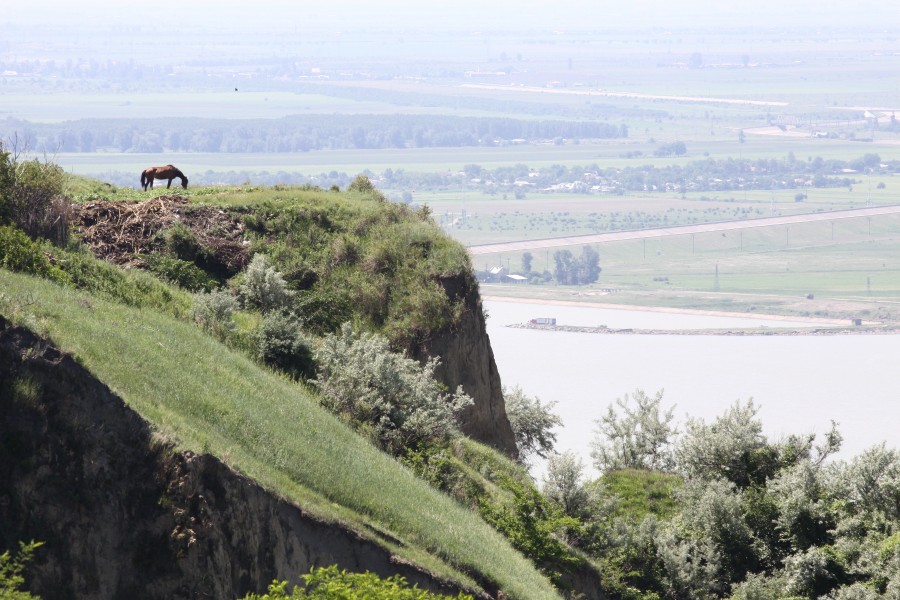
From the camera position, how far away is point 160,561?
12.7m

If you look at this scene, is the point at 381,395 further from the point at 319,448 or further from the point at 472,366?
the point at 472,366

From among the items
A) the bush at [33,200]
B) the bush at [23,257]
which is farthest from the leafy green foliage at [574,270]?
the bush at [23,257]

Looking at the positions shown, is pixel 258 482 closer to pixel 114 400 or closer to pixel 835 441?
pixel 114 400

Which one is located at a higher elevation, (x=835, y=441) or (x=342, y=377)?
(x=342, y=377)

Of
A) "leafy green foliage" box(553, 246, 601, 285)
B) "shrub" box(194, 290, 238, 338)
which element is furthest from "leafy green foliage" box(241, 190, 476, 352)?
"leafy green foliage" box(553, 246, 601, 285)

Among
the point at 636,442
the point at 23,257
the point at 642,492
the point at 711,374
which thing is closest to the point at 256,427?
the point at 23,257

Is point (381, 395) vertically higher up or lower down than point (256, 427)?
lower down

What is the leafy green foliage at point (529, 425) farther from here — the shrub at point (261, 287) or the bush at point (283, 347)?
the bush at point (283, 347)

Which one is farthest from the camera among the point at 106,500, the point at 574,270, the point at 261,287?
the point at 574,270

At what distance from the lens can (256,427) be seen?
1598cm

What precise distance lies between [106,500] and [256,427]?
352cm

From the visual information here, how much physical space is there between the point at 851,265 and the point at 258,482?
565ft

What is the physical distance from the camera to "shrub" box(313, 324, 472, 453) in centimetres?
2027

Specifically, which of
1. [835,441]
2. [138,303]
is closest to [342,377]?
[138,303]
